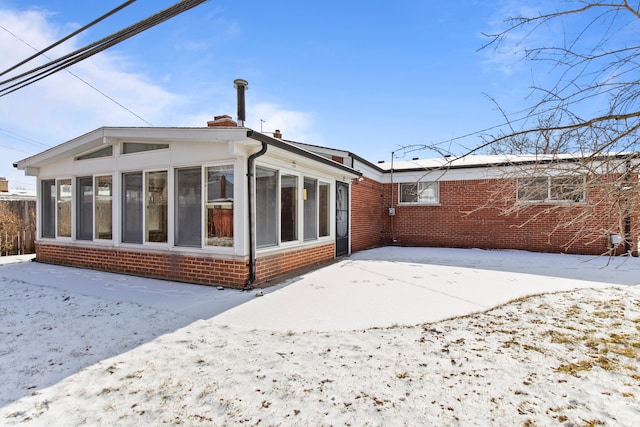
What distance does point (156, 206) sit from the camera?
6609mm

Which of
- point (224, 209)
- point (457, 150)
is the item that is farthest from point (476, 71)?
point (224, 209)

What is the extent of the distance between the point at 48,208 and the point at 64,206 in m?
0.79

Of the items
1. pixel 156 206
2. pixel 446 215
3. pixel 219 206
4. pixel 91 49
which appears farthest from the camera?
pixel 446 215

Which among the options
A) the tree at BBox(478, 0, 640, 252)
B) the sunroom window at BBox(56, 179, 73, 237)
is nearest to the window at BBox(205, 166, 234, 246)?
the tree at BBox(478, 0, 640, 252)

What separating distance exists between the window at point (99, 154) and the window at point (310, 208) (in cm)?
434

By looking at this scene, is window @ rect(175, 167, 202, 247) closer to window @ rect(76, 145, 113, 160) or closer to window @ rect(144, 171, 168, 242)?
window @ rect(144, 171, 168, 242)

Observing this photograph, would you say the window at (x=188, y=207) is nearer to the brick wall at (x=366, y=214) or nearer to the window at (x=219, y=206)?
the window at (x=219, y=206)

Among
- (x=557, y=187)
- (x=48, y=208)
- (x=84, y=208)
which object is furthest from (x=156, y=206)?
(x=557, y=187)

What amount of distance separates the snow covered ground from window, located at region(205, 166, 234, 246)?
964 millimetres

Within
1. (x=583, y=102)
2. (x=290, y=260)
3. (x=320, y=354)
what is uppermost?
(x=583, y=102)

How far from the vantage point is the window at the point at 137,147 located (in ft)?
21.2

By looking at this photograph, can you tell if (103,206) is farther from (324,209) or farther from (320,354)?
(320,354)

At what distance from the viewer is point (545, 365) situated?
3.00 m

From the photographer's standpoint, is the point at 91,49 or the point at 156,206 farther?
the point at 156,206
